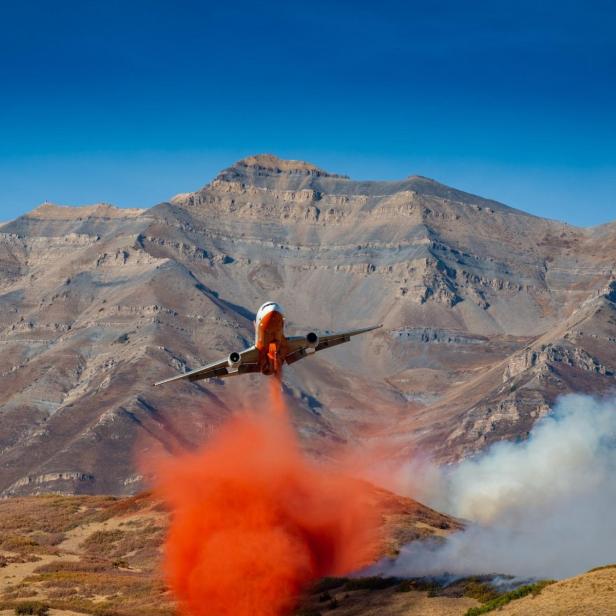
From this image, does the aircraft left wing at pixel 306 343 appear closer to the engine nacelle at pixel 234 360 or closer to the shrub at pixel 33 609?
the engine nacelle at pixel 234 360

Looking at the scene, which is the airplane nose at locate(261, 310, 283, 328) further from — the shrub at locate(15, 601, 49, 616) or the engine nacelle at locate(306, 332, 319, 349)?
the shrub at locate(15, 601, 49, 616)

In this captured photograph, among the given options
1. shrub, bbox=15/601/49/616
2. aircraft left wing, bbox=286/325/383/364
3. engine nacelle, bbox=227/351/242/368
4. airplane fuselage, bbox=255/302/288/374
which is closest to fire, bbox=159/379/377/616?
aircraft left wing, bbox=286/325/383/364

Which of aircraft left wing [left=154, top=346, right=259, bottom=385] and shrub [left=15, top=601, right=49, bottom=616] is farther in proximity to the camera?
aircraft left wing [left=154, top=346, right=259, bottom=385]

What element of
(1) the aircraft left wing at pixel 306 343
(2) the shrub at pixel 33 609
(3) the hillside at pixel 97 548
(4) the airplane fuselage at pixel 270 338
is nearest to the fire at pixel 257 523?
(3) the hillside at pixel 97 548

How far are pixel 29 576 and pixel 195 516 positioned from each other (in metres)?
14.8

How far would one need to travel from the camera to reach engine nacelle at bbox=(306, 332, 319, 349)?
90.4 m

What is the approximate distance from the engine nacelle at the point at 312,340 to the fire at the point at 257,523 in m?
9.61

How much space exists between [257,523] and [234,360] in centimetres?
1375

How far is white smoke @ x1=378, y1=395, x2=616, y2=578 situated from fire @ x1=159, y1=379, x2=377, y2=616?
7.16 m

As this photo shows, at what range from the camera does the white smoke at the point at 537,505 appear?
279 feet

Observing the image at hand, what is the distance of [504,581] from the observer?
7488 cm

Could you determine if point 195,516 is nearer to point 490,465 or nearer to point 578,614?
point 578,614

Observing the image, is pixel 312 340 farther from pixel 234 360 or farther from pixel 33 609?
pixel 33 609

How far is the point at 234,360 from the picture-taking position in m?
91.5
